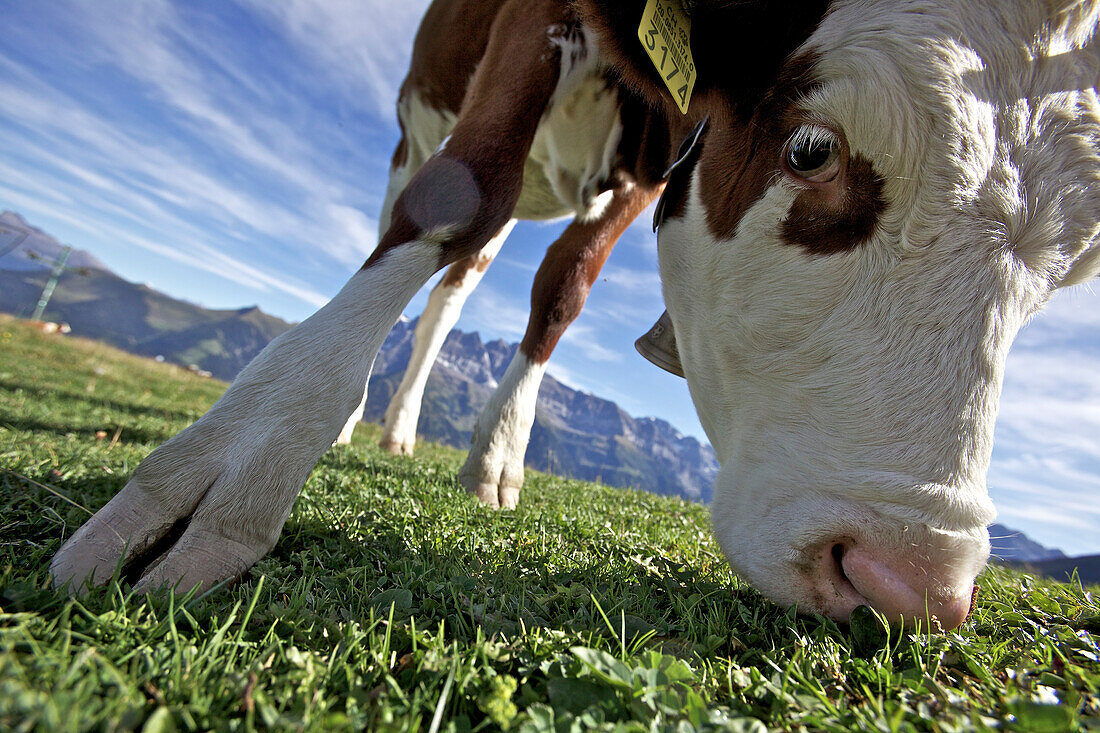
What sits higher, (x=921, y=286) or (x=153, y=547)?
(x=921, y=286)

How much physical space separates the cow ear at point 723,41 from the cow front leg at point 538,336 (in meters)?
1.06

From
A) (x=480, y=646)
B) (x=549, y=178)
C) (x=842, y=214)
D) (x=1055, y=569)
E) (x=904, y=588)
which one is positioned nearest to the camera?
(x=480, y=646)

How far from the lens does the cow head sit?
150 cm

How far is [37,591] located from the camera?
1.18 meters

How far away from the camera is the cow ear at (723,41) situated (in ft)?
6.65

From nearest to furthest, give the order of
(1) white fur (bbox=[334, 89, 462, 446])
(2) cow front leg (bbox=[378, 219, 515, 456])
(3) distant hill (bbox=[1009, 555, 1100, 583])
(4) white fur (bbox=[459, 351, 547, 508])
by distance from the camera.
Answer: (3) distant hill (bbox=[1009, 555, 1100, 583]) → (4) white fur (bbox=[459, 351, 547, 508]) → (1) white fur (bbox=[334, 89, 462, 446]) → (2) cow front leg (bbox=[378, 219, 515, 456])

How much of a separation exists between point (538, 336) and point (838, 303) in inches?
88.4

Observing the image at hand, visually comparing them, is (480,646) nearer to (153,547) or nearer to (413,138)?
(153,547)

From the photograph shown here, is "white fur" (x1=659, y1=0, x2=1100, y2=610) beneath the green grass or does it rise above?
above

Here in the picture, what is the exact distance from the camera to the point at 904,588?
1.40 m

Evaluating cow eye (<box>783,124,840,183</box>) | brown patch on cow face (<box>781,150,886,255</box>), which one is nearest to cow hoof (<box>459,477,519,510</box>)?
brown patch on cow face (<box>781,150,886,255</box>)

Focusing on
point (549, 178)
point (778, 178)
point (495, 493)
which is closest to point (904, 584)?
point (778, 178)

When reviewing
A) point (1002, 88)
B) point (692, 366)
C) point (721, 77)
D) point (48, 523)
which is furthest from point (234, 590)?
point (1002, 88)

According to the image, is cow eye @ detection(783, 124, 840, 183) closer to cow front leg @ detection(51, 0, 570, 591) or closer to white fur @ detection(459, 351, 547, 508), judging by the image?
cow front leg @ detection(51, 0, 570, 591)
